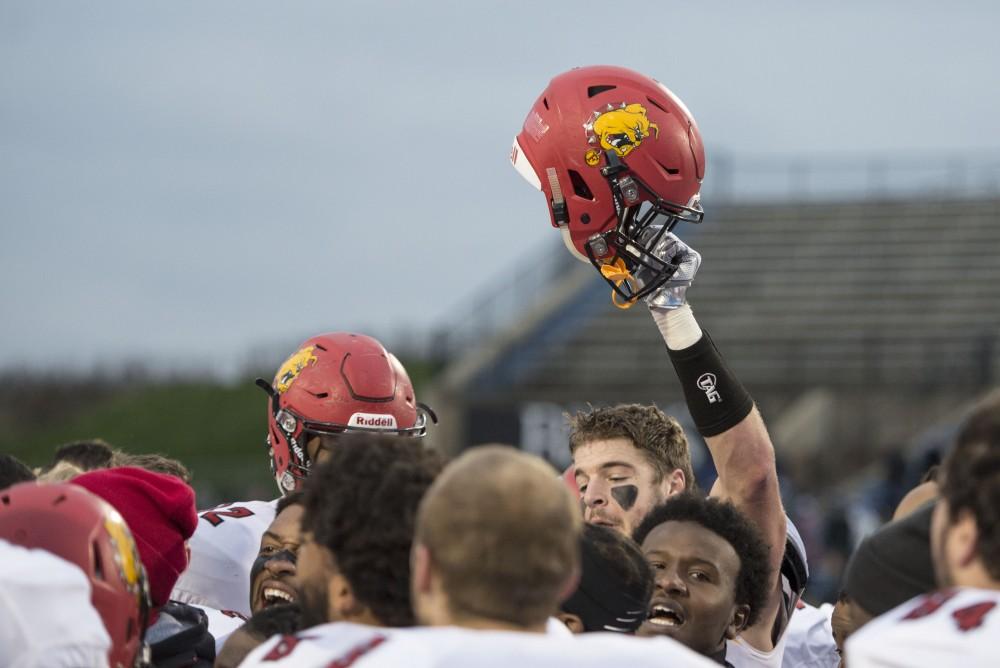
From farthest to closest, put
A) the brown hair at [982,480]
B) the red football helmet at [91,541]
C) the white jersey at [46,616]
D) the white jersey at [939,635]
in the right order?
the red football helmet at [91,541]
the white jersey at [46,616]
the brown hair at [982,480]
the white jersey at [939,635]

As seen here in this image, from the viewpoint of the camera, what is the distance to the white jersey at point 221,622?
428 centimetres

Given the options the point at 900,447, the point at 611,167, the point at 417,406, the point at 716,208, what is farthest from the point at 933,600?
the point at 716,208

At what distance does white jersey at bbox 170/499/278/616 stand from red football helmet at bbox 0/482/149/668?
1.67 meters

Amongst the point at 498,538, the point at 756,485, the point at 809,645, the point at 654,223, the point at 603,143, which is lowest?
the point at 809,645

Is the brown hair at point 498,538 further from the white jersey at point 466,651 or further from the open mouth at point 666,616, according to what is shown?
the open mouth at point 666,616

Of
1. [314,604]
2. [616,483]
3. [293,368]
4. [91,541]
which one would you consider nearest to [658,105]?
[616,483]

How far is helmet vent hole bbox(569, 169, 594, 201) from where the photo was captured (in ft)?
13.9

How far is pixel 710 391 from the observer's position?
13.6 feet

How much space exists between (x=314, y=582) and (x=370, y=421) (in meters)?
1.79

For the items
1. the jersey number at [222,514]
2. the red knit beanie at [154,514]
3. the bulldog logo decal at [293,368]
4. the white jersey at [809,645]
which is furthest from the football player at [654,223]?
the jersey number at [222,514]

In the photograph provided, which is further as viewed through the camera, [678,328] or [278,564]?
Result: [678,328]

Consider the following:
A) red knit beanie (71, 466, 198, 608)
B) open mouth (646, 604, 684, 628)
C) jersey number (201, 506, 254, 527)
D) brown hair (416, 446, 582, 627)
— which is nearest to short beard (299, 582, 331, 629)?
brown hair (416, 446, 582, 627)

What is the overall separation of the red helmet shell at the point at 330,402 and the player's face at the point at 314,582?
66.7 inches

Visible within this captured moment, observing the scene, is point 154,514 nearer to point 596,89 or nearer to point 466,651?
point 466,651
